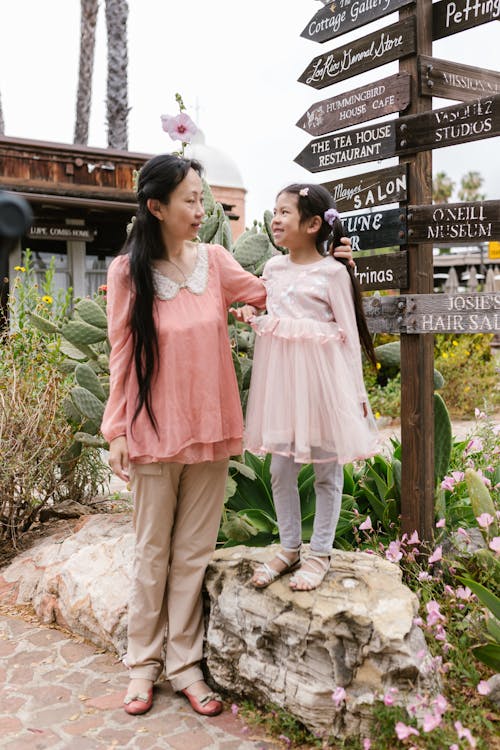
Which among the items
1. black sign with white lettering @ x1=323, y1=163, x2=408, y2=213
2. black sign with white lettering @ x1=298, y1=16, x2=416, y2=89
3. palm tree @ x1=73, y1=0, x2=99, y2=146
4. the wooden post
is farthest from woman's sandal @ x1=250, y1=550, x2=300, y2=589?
palm tree @ x1=73, y1=0, x2=99, y2=146

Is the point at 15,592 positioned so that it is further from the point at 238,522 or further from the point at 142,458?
the point at 142,458

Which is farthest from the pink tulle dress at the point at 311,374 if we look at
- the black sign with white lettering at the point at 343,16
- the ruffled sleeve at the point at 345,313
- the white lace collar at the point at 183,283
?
the black sign with white lettering at the point at 343,16

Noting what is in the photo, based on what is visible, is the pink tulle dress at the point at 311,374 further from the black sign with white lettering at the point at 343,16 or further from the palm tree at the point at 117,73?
the palm tree at the point at 117,73

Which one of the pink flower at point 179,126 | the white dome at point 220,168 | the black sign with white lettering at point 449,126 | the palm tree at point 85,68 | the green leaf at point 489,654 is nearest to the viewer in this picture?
the green leaf at point 489,654

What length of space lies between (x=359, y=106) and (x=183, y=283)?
5.13 feet

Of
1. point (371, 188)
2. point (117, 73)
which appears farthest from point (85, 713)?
point (117, 73)

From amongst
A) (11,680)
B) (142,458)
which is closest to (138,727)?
(11,680)

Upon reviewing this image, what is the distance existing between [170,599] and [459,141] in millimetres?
2333

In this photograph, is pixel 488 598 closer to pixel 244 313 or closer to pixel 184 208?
pixel 244 313

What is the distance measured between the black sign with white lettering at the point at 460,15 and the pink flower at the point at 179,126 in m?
1.26

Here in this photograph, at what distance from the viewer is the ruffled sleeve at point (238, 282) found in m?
2.92

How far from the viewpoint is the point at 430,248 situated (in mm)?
3527

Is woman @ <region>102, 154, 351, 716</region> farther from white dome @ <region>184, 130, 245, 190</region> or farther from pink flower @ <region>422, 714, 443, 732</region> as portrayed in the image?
white dome @ <region>184, 130, 245, 190</region>

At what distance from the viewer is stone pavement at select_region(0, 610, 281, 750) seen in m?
2.65
